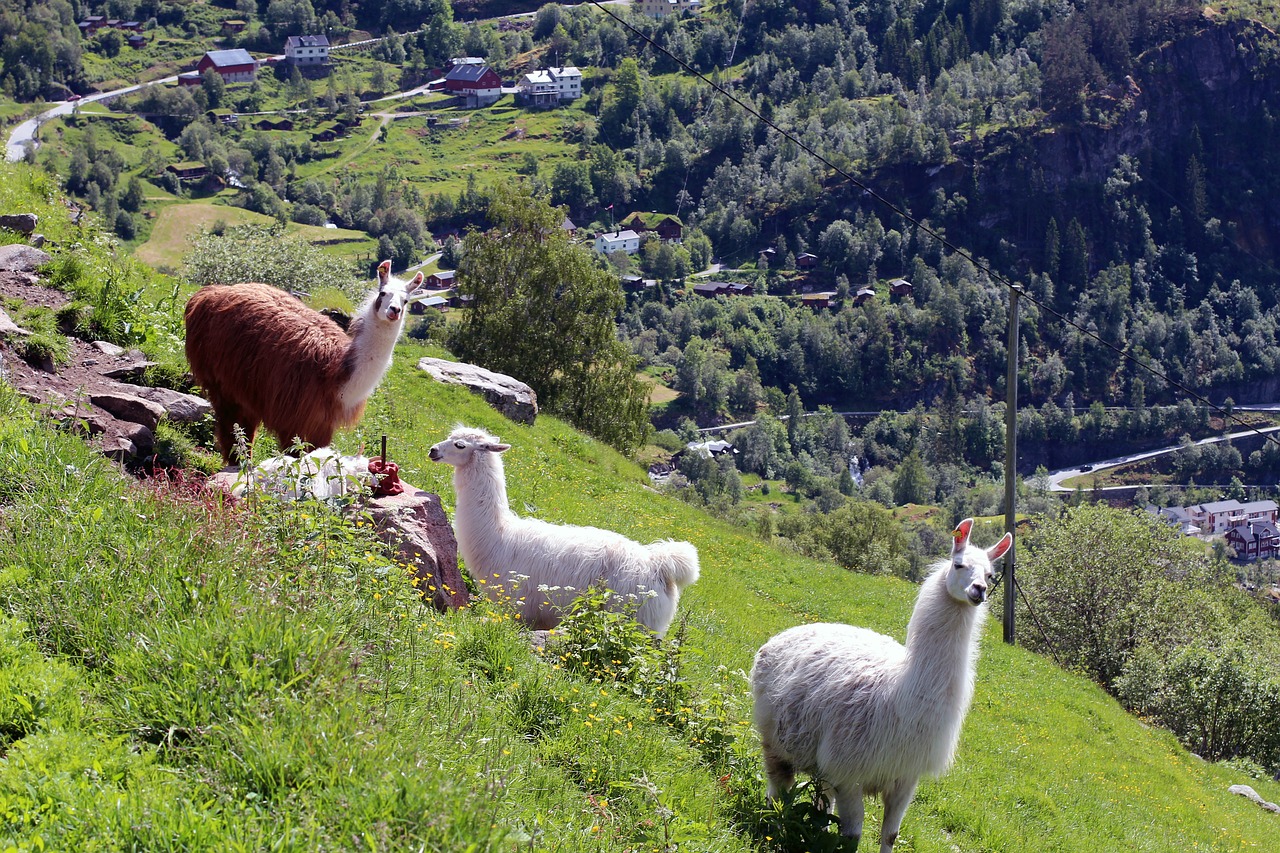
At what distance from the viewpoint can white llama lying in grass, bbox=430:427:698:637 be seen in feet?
30.1

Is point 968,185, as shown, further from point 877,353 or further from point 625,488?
point 625,488

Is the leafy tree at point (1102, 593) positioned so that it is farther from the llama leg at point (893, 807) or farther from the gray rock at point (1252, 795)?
the llama leg at point (893, 807)

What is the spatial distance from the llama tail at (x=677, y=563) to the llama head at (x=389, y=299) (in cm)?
361

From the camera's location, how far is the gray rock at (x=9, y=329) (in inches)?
357

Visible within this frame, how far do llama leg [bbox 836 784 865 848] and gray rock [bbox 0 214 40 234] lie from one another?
13377 millimetres

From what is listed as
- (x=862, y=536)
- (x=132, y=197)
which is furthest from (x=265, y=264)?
(x=132, y=197)

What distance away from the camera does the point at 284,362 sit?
10000 millimetres

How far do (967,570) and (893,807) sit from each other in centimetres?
186

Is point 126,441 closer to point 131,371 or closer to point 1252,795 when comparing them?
point 131,371

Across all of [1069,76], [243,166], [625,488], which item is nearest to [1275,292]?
[1069,76]

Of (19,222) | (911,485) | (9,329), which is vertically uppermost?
(19,222)

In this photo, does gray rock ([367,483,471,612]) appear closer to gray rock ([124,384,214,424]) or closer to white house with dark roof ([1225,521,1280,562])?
gray rock ([124,384,214,424])

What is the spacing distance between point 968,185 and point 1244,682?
168486mm

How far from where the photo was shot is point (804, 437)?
135500mm
